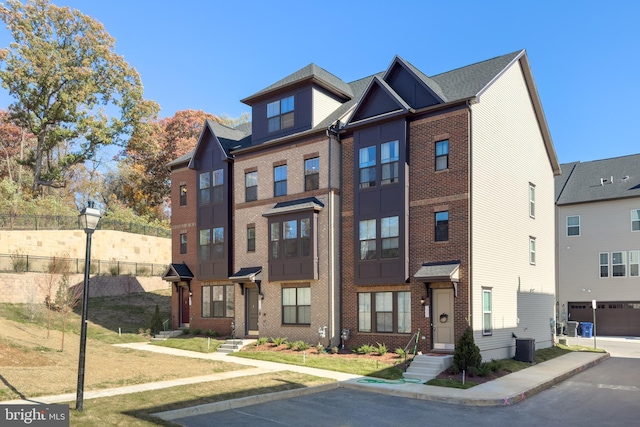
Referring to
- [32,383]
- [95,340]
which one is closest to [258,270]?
[95,340]

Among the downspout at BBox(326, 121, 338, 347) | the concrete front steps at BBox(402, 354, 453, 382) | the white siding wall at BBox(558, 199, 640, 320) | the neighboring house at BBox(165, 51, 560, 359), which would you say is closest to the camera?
the concrete front steps at BBox(402, 354, 453, 382)

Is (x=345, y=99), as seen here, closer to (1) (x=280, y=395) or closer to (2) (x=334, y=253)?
(2) (x=334, y=253)

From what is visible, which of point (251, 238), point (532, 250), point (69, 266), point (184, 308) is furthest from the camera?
point (69, 266)

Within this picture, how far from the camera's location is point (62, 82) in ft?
137

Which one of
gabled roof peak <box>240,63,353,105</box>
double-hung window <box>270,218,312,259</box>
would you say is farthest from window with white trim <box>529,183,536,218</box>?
double-hung window <box>270,218,312,259</box>

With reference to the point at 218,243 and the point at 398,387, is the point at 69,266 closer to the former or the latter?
the point at 218,243

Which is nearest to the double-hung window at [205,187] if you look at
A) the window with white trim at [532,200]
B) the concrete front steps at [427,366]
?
the concrete front steps at [427,366]

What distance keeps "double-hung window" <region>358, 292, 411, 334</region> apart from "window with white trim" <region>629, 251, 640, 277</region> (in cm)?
2251

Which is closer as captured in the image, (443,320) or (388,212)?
(443,320)

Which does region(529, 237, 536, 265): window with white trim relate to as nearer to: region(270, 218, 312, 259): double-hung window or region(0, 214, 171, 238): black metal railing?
region(270, 218, 312, 259): double-hung window

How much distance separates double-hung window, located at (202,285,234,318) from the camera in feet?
89.5

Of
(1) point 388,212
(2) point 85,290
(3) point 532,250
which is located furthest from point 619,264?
(2) point 85,290

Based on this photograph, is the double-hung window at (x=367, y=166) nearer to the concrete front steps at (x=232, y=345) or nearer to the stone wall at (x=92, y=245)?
the concrete front steps at (x=232, y=345)

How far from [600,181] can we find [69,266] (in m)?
34.6
